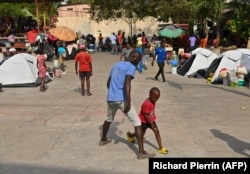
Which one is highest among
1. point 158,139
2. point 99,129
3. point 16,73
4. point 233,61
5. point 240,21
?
point 240,21

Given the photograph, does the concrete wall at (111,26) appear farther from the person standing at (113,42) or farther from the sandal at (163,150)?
the sandal at (163,150)

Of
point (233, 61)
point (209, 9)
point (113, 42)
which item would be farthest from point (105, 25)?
point (233, 61)

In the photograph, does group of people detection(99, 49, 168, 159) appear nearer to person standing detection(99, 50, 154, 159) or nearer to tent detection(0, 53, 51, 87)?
person standing detection(99, 50, 154, 159)

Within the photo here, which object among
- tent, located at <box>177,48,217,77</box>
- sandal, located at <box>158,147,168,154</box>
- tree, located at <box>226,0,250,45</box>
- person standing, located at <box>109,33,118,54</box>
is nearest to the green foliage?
tree, located at <box>226,0,250,45</box>

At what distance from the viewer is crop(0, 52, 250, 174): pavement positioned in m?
6.27

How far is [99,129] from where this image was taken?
8312 mm

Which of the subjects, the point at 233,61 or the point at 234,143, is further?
the point at 233,61

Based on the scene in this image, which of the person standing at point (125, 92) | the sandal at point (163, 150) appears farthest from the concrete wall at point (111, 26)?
the sandal at point (163, 150)

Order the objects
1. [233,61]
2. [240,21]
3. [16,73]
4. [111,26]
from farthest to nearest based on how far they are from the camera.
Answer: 1. [111,26]
2. [240,21]
3. [233,61]
4. [16,73]

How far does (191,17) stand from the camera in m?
30.4

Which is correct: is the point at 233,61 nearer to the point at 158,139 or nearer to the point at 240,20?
the point at 240,20

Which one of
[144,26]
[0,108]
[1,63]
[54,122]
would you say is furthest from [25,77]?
[144,26]

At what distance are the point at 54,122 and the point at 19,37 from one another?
18946 millimetres

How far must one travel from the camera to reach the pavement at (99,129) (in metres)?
6.27
